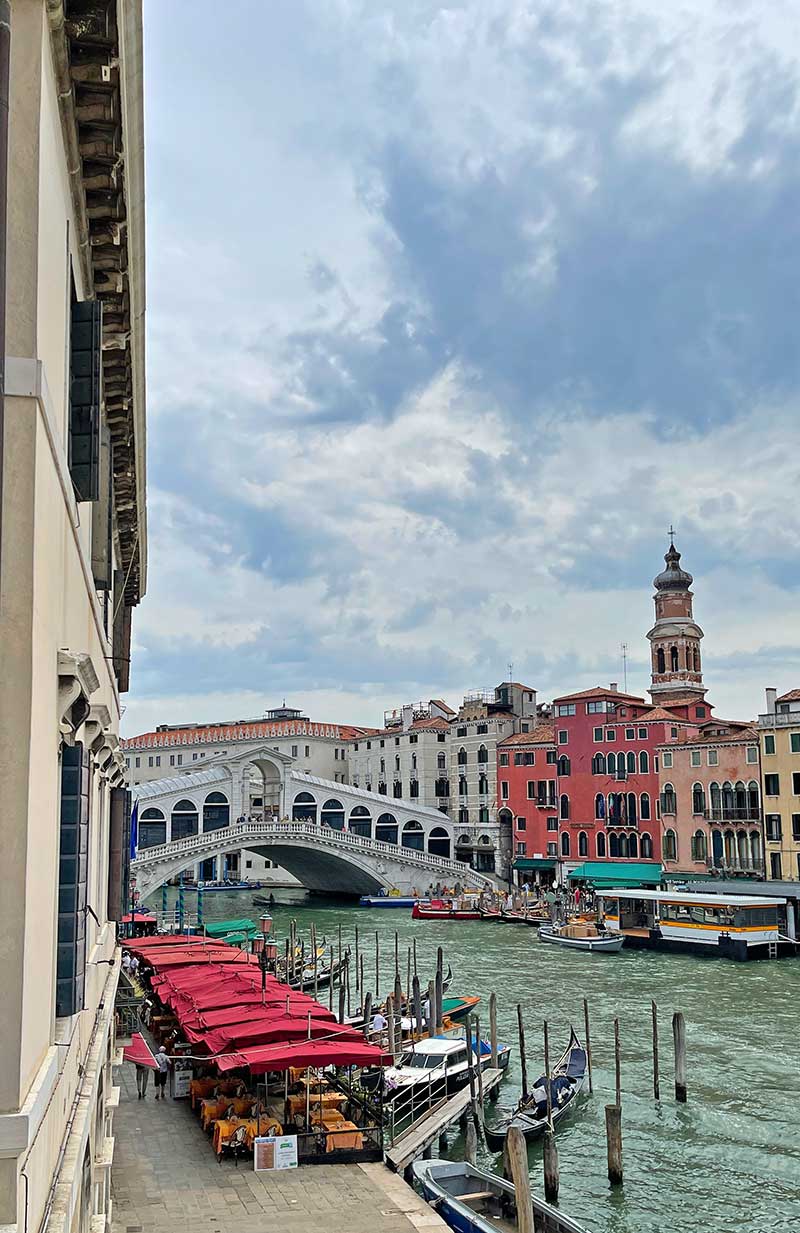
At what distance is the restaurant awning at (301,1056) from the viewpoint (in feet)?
41.1

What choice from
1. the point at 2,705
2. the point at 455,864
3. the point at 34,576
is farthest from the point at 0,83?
the point at 455,864

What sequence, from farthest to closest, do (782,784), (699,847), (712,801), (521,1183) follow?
(699,847)
(712,801)
(782,784)
(521,1183)

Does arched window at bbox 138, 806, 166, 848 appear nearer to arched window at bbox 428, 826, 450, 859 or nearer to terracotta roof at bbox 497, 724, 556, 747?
arched window at bbox 428, 826, 450, 859

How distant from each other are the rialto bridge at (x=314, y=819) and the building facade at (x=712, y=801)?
9.01m

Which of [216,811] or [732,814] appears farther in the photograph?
[216,811]

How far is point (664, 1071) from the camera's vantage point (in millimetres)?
19516

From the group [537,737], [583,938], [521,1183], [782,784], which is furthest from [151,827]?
[521,1183]

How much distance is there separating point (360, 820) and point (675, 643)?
18.3 meters

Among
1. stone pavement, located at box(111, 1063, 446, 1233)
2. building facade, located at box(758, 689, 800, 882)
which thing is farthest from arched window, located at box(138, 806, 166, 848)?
stone pavement, located at box(111, 1063, 446, 1233)

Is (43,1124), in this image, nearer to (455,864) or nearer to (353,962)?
(353,962)

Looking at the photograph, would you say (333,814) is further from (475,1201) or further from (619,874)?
(475,1201)

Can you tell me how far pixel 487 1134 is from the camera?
1556 cm

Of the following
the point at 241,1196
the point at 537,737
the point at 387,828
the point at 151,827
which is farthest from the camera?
the point at 387,828

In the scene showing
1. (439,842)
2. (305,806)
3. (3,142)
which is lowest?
(439,842)
